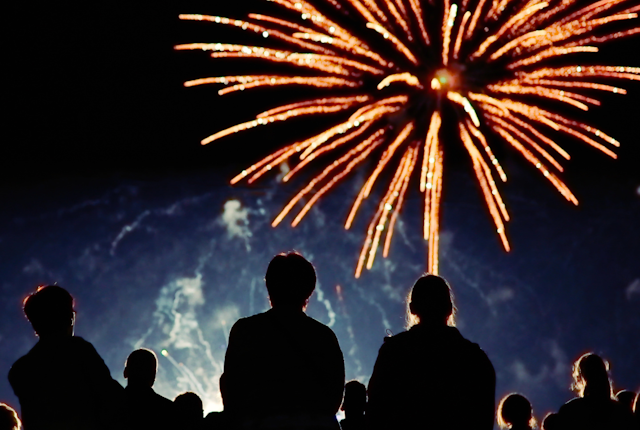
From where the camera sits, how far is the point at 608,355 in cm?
1425

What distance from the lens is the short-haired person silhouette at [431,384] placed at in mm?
2715

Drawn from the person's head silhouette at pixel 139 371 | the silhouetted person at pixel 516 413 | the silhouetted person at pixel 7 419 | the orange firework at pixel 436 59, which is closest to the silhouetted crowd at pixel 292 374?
the person's head silhouette at pixel 139 371

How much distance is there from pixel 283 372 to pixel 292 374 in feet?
0.11

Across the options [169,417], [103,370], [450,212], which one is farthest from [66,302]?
[450,212]

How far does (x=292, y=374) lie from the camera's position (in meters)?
2.57

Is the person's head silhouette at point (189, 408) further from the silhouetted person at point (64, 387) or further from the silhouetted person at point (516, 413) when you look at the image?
the silhouetted person at point (516, 413)

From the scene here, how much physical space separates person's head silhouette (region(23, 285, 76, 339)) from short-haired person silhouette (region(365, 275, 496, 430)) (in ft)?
4.20

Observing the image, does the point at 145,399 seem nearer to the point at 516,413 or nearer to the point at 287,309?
the point at 287,309

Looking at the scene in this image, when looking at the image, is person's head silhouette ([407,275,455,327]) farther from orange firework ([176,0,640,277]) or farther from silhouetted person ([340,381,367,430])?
orange firework ([176,0,640,277])

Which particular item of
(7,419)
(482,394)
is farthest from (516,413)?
(7,419)

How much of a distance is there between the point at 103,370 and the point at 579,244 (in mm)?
13228

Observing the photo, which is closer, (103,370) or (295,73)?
(103,370)

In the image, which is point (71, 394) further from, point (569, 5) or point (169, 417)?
point (569, 5)

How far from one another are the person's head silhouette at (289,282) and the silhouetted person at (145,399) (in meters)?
1.08
